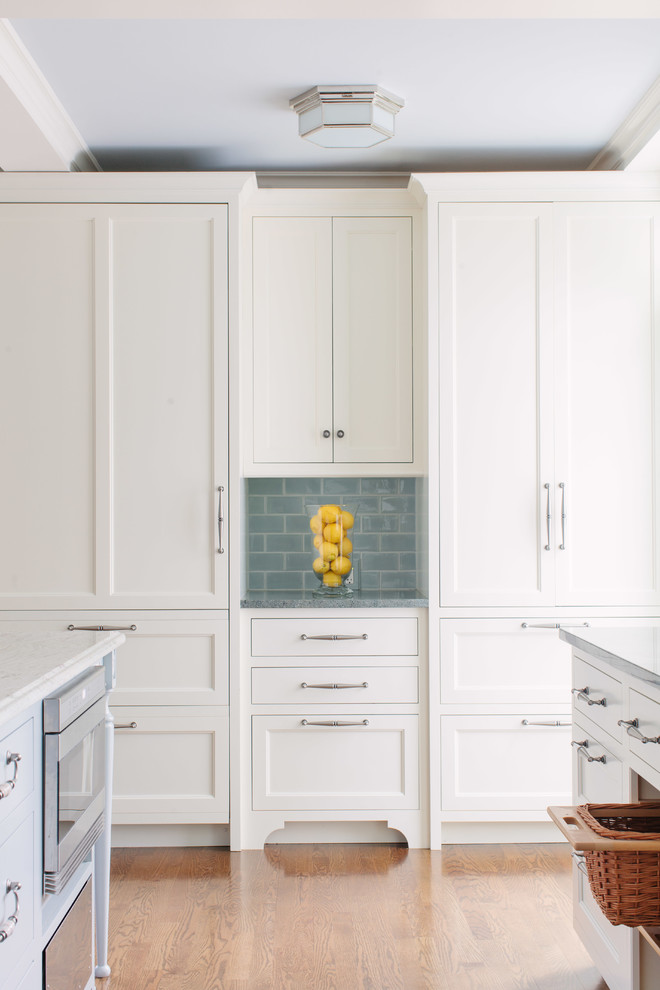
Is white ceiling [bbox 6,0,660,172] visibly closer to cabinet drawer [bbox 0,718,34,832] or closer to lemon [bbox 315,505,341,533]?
lemon [bbox 315,505,341,533]

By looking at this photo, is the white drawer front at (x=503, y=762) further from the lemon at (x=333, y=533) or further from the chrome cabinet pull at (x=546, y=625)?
the lemon at (x=333, y=533)

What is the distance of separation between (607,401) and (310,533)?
4.49 ft

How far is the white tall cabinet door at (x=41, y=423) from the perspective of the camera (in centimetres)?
292

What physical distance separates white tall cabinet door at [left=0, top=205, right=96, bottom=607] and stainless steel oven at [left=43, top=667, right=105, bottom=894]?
1077 mm

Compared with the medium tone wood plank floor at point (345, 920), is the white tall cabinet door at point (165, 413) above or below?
above

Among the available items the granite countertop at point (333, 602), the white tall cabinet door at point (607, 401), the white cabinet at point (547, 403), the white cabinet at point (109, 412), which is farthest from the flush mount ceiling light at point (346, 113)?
the granite countertop at point (333, 602)

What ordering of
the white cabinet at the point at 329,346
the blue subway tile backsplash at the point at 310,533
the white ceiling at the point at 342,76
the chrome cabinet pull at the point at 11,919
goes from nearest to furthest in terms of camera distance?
the chrome cabinet pull at the point at 11,919 < the white ceiling at the point at 342,76 < the white cabinet at the point at 329,346 < the blue subway tile backsplash at the point at 310,533

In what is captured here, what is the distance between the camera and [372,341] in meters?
3.18

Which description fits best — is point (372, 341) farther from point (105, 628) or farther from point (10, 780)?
point (10, 780)

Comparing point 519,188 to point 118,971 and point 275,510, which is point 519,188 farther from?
point 118,971

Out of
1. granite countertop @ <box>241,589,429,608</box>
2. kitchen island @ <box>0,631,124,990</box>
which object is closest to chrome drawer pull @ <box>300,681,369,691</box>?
granite countertop @ <box>241,589,429,608</box>

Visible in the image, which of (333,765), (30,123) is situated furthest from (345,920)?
(30,123)

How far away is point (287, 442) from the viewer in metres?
3.16

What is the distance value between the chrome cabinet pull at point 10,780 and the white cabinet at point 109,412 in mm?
1456
